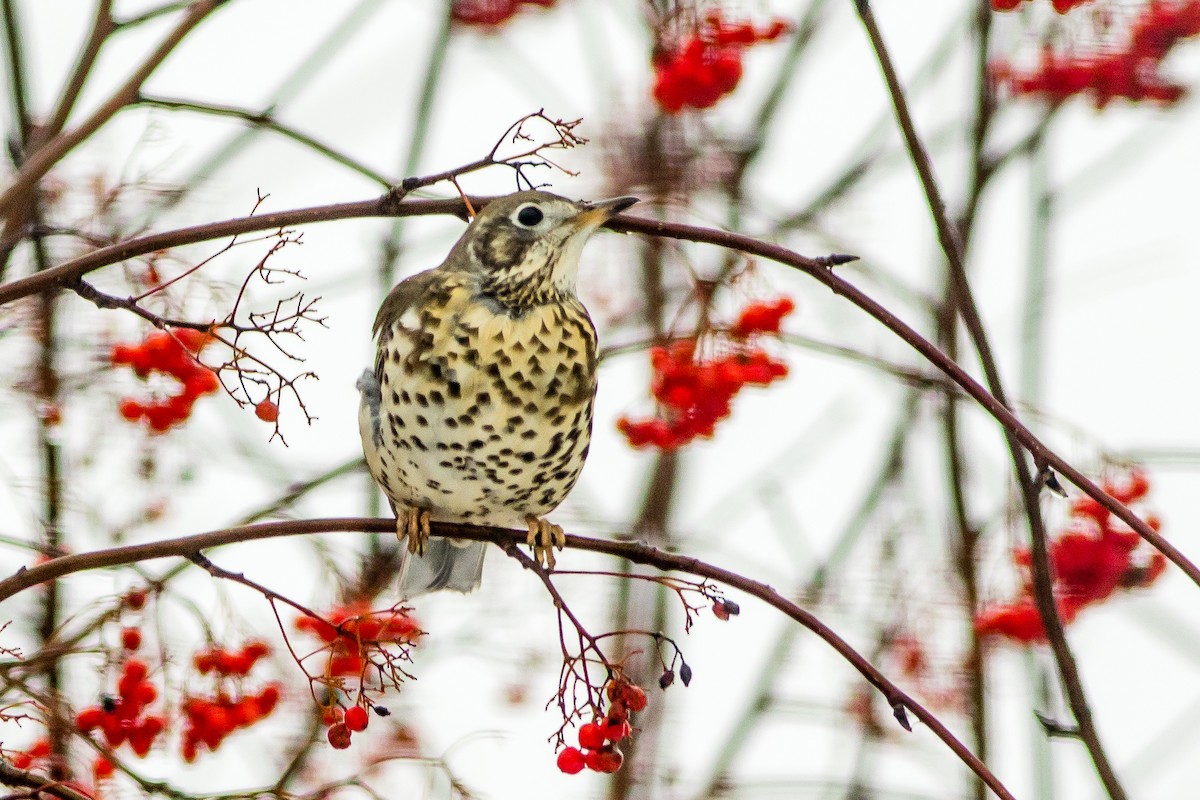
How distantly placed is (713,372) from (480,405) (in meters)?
0.65

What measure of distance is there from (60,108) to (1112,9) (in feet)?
9.97

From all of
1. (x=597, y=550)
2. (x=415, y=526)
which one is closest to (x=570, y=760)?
(x=597, y=550)

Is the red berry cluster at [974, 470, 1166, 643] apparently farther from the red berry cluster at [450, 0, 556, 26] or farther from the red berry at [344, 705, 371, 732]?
the red berry cluster at [450, 0, 556, 26]

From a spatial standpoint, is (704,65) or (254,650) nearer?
(254,650)

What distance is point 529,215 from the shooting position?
3793mm

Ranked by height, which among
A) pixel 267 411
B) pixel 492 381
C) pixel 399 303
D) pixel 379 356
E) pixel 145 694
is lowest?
pixel 145 694

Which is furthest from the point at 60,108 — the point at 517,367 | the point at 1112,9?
the point at 1112,9

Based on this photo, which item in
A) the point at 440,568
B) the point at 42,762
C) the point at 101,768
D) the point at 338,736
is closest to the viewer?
the point at 338,736

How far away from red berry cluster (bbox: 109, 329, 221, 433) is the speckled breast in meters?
0.46

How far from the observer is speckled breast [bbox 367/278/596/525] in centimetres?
366

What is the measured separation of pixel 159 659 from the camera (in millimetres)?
3719

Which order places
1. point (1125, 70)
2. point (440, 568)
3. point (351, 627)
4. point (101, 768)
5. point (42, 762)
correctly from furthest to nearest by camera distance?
point (1125, 70) < point (440, 568) < point (351, 627) < point (42, 762) < point (101, 768)

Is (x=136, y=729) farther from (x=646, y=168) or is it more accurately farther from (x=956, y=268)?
(x=646, y=168)

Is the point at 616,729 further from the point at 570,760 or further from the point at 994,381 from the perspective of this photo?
the point at 994,381
